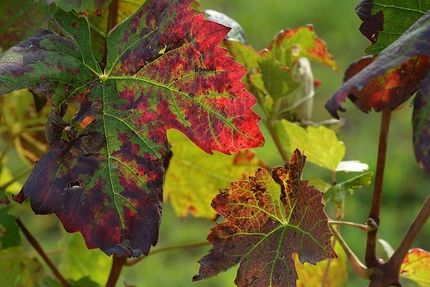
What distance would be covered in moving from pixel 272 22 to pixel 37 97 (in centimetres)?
306

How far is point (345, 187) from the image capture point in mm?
766

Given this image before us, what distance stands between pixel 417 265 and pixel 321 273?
0.17 metres

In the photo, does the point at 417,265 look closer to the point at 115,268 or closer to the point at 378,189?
the point at 378,189

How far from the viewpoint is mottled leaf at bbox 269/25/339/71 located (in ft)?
3.22

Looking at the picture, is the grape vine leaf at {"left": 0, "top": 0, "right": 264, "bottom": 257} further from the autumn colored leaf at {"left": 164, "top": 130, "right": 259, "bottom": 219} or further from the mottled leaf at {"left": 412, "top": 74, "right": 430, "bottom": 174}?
the autumn colored leaf at {"left": 164, "top": 130, "right": 259, "bottom": 219}

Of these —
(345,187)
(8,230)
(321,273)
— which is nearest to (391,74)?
(345,187)

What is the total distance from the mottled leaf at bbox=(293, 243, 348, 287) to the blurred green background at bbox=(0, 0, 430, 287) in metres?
1.37

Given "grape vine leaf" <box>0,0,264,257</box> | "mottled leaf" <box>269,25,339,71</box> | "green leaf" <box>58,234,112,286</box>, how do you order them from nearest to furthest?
"grape vine leaf" <box>0,0,264,257</box> → "mottled leaf" <box>269,25,339,71</box> → "green leaf" <box>58,234,112,286</box>

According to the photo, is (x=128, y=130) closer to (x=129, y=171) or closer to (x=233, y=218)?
(x=129, y=171)

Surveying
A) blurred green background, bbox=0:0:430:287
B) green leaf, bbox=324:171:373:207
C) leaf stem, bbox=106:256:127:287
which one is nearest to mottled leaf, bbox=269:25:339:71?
green leaf, bbox=324:171:373:207

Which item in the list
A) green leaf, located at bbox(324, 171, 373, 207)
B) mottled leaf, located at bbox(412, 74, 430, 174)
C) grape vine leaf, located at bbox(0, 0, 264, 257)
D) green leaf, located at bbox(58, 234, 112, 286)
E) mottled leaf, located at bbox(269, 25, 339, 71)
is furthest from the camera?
green leaf, located at bbox(58, 234, 112, 286)

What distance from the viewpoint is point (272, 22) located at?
12.2 ft

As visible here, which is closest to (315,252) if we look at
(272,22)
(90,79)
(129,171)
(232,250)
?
(232,250)

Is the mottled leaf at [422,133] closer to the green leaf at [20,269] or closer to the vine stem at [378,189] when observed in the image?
the vine stem at [378,189]
